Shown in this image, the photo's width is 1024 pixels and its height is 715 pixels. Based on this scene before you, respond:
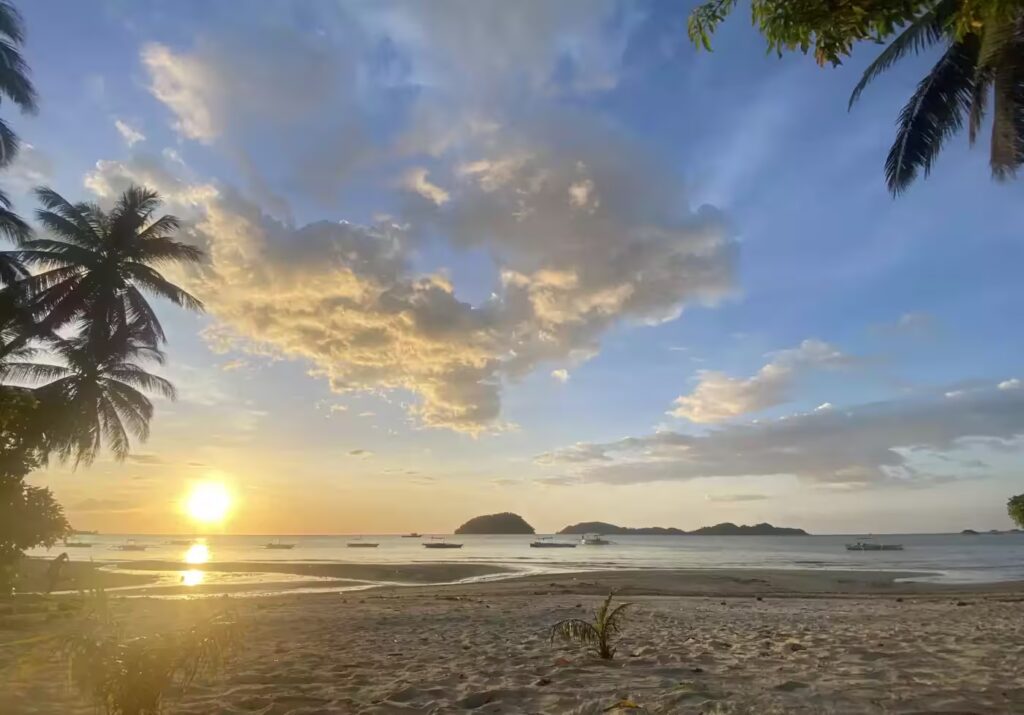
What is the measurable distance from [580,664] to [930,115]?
15.2 meters

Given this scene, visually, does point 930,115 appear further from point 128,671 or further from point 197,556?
point 197,556

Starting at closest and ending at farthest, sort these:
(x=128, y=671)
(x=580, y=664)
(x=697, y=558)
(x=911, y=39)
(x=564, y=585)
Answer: (x=128, y=671), (x=580, y=664), (x=911, y=39), (x=564, y=585), (x=697, y=558)

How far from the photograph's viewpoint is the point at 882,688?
5.95 m

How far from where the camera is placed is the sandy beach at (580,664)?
5.56 metres

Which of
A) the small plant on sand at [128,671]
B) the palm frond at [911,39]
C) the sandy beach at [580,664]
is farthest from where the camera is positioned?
the palm frond at [911,39]

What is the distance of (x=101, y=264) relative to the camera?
80.3 ft

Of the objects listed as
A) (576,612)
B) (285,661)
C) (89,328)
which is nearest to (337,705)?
(285,661)

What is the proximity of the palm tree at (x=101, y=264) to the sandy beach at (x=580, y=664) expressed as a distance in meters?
14.4

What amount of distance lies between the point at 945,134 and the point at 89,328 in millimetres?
29066

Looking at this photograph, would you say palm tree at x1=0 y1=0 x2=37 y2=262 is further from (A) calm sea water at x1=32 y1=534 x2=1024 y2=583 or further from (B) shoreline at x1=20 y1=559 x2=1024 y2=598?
(A) calm sea water at x1=32 y1=534 x2=1024 y2=583

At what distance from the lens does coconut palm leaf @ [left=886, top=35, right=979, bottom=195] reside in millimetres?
14539

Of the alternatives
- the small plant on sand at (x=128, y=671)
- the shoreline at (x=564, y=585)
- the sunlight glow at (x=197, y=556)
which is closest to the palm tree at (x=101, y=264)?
the shoreline at (x=564, y=585)

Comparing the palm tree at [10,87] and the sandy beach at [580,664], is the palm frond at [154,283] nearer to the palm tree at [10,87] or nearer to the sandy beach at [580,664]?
the palm tree at [10,87]

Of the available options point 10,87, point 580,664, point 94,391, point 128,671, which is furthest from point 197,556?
point 128,671
